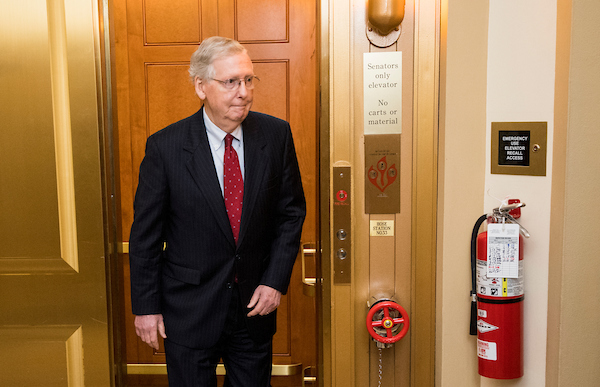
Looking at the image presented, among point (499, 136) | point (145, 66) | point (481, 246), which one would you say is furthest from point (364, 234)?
point (145, 66)

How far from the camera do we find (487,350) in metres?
1.64

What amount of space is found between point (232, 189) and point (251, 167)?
103mm

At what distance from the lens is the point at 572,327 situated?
155 centimetres

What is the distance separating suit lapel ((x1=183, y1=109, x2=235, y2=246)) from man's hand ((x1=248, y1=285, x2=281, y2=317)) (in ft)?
0.66

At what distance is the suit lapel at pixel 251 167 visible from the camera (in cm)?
168

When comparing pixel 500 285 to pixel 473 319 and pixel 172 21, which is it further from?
pixel 172 21

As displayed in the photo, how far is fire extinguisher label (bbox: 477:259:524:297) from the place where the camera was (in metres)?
1.60

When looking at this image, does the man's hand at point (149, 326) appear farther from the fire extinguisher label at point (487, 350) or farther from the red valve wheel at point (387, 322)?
the fire extinguisher label at point (487, 350)

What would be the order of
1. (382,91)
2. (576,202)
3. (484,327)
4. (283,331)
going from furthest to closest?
(283,331)
(382,91)
(484,327)
(576,202)

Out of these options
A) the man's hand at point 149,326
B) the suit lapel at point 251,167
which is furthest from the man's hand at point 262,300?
the man's hand at point 149,326

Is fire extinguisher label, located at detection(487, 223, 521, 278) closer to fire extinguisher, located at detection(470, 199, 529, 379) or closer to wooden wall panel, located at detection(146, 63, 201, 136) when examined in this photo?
fire extinguisher, located at detection(470, 199, 529, 379)

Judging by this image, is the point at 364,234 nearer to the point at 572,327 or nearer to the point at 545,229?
the point at 545,229

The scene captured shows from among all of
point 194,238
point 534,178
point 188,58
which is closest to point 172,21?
point 188,58

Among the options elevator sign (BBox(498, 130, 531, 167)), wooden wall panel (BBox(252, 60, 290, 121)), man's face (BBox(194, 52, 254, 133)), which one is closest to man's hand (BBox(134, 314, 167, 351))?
man's face (BBox(194, 52, 254, 133))
